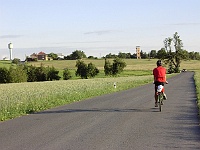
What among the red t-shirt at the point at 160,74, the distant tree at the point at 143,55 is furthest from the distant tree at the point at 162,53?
the red t-shirt at the point at 160,74

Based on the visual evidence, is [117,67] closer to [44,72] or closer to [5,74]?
[44,72]

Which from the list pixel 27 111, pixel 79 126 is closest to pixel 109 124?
pixel 79 126

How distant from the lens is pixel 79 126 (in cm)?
1098

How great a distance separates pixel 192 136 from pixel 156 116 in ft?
12.8

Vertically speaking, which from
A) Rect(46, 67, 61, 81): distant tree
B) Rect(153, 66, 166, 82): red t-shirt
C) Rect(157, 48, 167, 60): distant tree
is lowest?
Rect(46, 67, 61, 81): distant tree

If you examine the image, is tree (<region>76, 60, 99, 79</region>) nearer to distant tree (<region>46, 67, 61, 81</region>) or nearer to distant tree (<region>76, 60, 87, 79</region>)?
distant tree (<region>76, 60, 87, 79</region>)

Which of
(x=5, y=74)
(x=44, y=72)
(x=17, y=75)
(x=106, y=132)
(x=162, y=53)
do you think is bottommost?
(x=17, y=75)

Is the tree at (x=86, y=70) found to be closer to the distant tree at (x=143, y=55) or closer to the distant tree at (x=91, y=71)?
the distant tree at (x=91, y=71)

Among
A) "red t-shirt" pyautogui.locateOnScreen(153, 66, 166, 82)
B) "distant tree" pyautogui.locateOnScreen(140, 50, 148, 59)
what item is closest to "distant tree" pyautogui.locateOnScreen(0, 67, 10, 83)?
"red t-shirt" pyautogui.locateOnScreen(153, 66, 166, 82)

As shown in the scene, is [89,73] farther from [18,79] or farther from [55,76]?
[18,79]

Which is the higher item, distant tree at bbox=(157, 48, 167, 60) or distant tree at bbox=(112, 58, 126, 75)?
distant tree at bbox=(157, 48, 167, 60)

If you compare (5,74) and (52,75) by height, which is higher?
(5,74)

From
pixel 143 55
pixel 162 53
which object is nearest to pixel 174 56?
pixel 162 53

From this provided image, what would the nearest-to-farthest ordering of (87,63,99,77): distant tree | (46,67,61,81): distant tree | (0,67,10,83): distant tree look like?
(0,67,10,83): distant tree < (46,67,61,81): distant tree < (87,63,99,77): distant tree
